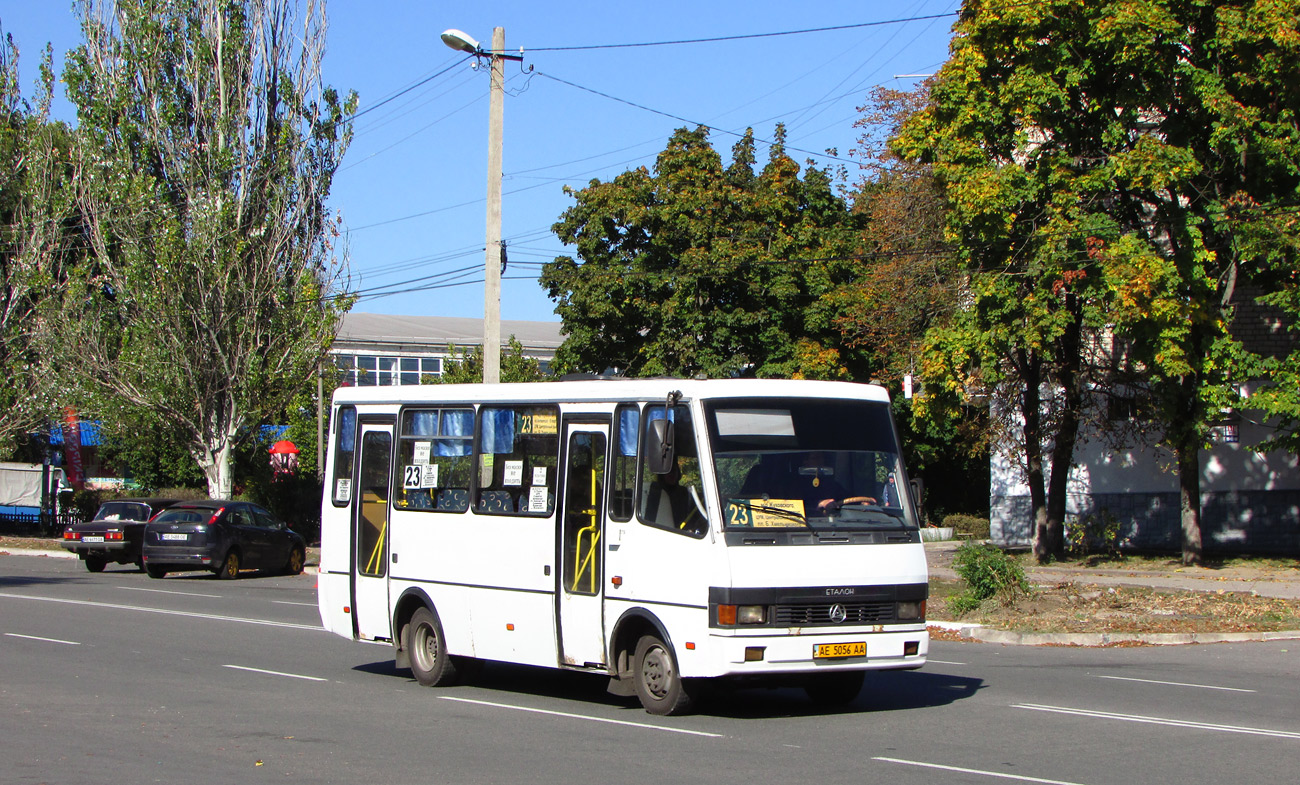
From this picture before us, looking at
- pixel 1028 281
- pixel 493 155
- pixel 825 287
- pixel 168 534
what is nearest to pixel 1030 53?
pixel 1028 281

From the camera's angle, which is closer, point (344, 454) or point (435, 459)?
point (435, 459)

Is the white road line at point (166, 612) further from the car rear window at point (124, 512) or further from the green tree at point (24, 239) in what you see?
the green tree at point (24, 239)

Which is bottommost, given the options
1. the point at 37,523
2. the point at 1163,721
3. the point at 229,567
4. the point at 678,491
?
the point at 1163,721

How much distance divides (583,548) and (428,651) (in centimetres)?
252

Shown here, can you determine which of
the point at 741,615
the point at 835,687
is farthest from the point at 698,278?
the point at 741,615

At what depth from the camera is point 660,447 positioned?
9859 millimetres

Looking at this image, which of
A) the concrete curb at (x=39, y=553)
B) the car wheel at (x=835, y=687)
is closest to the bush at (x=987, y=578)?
the car wheel at (x=835, y=687)

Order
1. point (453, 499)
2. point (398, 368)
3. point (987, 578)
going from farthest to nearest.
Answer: point (398, 368) < point (987, 578) < point (453, 499)

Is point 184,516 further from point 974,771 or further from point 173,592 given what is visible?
point 974,771

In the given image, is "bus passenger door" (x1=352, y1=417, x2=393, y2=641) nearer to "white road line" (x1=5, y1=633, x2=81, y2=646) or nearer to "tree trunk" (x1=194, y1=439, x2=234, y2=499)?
"white road line" (x1=5, y1=633, x2=81, y2=646)

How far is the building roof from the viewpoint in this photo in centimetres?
8119

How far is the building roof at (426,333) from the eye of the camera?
81188 millimetres

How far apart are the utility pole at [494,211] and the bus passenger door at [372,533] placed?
991 centimetres

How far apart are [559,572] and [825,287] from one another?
32.1 meters
